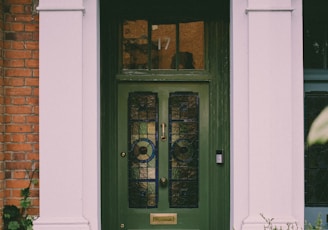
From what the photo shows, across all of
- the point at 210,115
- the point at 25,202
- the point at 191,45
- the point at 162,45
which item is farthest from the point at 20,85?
the point at 210,115

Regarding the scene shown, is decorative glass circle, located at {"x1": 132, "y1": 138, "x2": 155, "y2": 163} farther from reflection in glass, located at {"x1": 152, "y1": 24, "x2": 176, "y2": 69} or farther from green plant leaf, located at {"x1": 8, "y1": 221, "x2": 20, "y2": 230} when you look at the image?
green plant leaf, located at {"x1": 8, "y1": 221, "x2": 20, "y2": 230}

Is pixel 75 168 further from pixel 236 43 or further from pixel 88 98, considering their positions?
pixel 236 43

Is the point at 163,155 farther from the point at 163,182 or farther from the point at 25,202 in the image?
the point at 25,202

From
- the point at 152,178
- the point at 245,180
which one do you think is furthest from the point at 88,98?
the point at 245,180

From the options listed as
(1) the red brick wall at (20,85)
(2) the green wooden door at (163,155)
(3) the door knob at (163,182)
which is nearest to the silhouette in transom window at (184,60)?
(2) the green wooden door at (163,155)

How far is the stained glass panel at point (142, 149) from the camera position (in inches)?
238

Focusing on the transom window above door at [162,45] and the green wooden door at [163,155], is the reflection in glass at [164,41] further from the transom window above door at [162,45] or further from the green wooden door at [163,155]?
the green wooden door at [163,155]

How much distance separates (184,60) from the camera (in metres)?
6.08

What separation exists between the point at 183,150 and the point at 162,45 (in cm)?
118

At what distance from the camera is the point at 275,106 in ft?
17.1

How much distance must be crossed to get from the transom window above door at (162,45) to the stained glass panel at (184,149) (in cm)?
37

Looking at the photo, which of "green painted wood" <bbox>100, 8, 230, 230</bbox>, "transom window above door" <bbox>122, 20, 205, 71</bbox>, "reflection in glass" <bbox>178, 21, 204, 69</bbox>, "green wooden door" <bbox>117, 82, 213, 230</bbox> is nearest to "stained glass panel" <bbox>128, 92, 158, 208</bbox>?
"green wooden door" <bbox>117, 82, 213, 230</bbox>

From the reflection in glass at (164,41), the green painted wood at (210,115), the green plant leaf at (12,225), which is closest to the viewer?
the green plant leaf at (12,225)

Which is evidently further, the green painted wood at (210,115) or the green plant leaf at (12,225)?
the green painted wood at (210,115)
